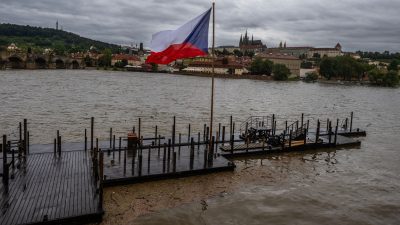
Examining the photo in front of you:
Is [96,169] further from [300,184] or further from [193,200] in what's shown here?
[300,184]

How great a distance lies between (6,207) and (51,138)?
1800cm

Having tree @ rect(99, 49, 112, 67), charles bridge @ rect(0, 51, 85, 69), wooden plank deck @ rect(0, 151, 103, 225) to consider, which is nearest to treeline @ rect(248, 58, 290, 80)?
tree @ rect(99, 49, 112, 67)

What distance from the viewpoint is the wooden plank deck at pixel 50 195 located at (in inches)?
489

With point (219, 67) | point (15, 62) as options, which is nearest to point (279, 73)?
point (219, 67)

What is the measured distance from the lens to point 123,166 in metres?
18.6

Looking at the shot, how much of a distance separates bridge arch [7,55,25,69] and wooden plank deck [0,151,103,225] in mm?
134284

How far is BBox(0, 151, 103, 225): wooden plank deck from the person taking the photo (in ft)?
40.7

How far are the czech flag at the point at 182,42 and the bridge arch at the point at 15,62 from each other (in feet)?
445

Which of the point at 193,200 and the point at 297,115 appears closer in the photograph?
the point at 193,200

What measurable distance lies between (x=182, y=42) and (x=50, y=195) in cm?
868

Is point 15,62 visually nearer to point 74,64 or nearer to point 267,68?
point 74,64

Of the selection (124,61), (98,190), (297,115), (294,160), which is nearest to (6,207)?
(98,190)

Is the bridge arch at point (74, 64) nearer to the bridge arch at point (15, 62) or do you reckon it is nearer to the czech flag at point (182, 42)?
the bridge arch at point (15, 62)

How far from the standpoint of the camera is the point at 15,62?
139 metres
